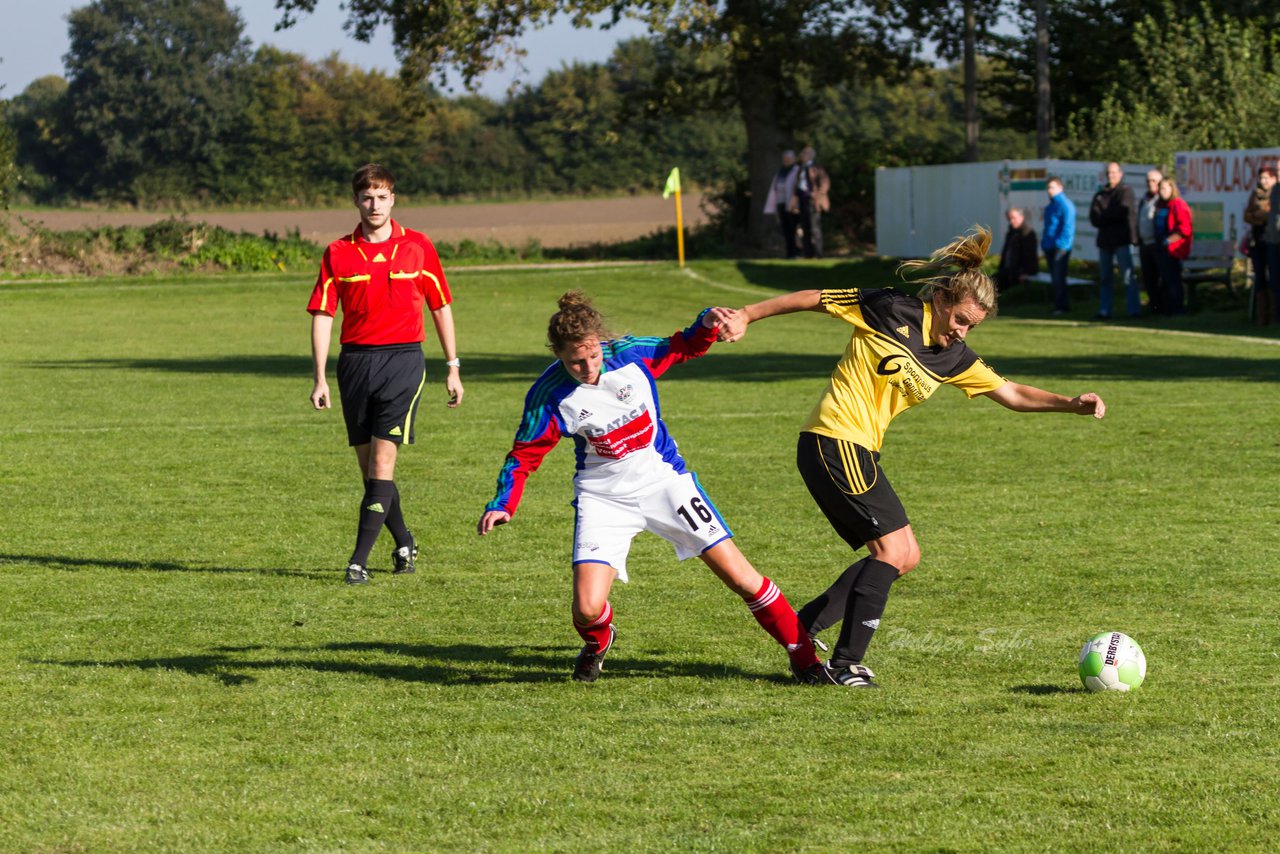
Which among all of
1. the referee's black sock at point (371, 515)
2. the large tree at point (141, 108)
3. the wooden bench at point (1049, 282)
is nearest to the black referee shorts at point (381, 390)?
the referee's black sock at point (371, 515)

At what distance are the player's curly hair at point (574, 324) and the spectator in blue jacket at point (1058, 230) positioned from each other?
798 inches

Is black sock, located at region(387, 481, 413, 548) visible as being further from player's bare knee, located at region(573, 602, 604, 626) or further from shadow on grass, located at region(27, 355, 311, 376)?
shadow on grass, located at region(27, 355, 311, 376)

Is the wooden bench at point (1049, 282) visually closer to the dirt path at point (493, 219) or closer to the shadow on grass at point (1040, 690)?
the dirt path at point (493, 219)

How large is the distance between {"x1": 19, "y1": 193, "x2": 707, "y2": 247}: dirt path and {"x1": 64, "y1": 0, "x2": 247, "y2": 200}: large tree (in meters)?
10.1

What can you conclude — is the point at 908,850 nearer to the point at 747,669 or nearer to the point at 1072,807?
the point at 1072,807

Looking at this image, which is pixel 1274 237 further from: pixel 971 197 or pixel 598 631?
pixel 598 631

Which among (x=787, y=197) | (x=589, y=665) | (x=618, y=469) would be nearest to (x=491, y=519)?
(x=618, y=469)

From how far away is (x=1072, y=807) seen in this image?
473cm

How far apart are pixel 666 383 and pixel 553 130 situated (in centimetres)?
5941

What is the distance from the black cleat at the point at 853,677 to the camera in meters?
6.21

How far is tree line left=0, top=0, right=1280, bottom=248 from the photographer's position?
1384 inches

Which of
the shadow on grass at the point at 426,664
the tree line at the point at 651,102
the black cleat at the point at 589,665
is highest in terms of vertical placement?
the tree line at the point at 651,102

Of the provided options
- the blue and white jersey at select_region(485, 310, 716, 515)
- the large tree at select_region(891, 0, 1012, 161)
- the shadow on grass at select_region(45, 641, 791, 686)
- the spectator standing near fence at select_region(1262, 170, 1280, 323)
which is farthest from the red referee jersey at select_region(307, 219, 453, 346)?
the large tree at select_region(891, 0, 1012, 161)

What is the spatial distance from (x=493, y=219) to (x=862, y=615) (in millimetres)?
55111
